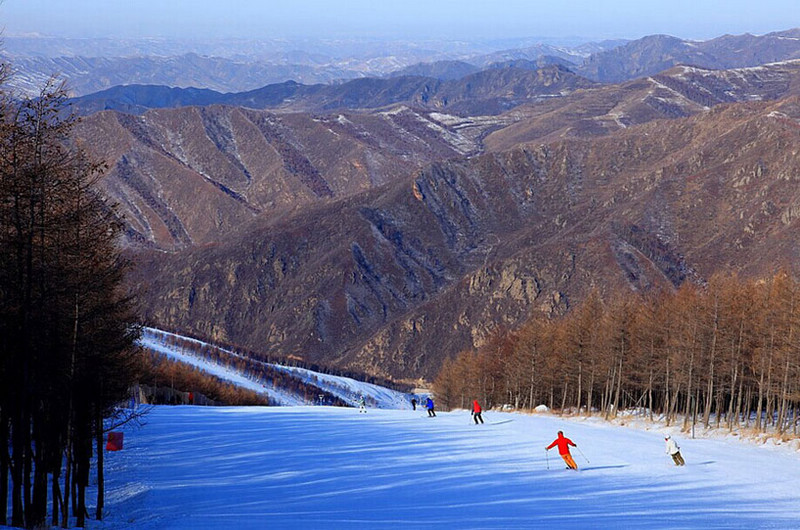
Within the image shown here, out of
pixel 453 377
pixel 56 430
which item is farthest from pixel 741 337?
pixel 453 377

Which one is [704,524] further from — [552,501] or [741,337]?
[741,337]

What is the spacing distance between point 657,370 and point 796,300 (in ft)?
62.9

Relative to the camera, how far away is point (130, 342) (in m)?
36.1

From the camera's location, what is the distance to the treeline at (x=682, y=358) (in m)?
64.7

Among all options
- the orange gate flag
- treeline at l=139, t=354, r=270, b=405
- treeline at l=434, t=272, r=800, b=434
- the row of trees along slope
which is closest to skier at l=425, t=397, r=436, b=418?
treeline at l=434, t=272, r=800, b=434

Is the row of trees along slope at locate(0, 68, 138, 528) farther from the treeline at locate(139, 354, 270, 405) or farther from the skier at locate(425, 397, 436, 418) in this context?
the treeline at locate(139, 354, 270, 405)

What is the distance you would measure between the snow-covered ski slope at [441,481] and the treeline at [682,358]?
13241 millimetres

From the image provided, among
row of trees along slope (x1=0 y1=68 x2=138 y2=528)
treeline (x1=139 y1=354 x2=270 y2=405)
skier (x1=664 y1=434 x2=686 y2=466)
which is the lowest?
treeline (x1=139 y1=354 x2=270 y2=405)

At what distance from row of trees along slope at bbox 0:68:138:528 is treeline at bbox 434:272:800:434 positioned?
4088cm

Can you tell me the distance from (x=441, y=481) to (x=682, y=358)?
39.7 metres

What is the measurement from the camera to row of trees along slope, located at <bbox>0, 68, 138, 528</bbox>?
26156 mm

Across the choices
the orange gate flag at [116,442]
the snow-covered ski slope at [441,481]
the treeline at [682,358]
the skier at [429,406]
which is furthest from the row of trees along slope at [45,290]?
the treeline at [682,358]

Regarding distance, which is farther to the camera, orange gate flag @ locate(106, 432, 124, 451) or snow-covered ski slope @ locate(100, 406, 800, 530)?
orange gate flag @ locate(106, 432, 124, 451)

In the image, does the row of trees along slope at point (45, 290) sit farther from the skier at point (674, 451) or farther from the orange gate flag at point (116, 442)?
the skier at point (674, 451)
